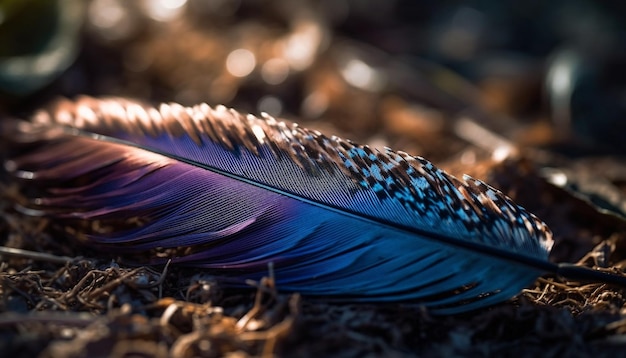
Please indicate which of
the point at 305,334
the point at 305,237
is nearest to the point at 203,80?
the point at 305,237

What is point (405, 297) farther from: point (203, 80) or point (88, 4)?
point (88, 4)

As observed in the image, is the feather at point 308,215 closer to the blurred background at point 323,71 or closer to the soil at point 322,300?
the soil at point 322,300

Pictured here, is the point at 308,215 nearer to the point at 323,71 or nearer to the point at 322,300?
the point at 322,300

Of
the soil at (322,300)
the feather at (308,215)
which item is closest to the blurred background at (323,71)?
the soil at (322,300)

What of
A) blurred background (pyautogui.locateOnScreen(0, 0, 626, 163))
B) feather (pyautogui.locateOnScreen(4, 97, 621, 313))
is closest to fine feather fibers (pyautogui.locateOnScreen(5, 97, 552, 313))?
feather (pyautogui.locateOnScreen(4, 97, 621, 313))

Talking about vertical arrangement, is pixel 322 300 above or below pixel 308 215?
below

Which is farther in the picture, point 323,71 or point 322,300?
point 323,71

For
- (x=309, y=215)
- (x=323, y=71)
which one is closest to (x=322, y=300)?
(x=309, y=215)
